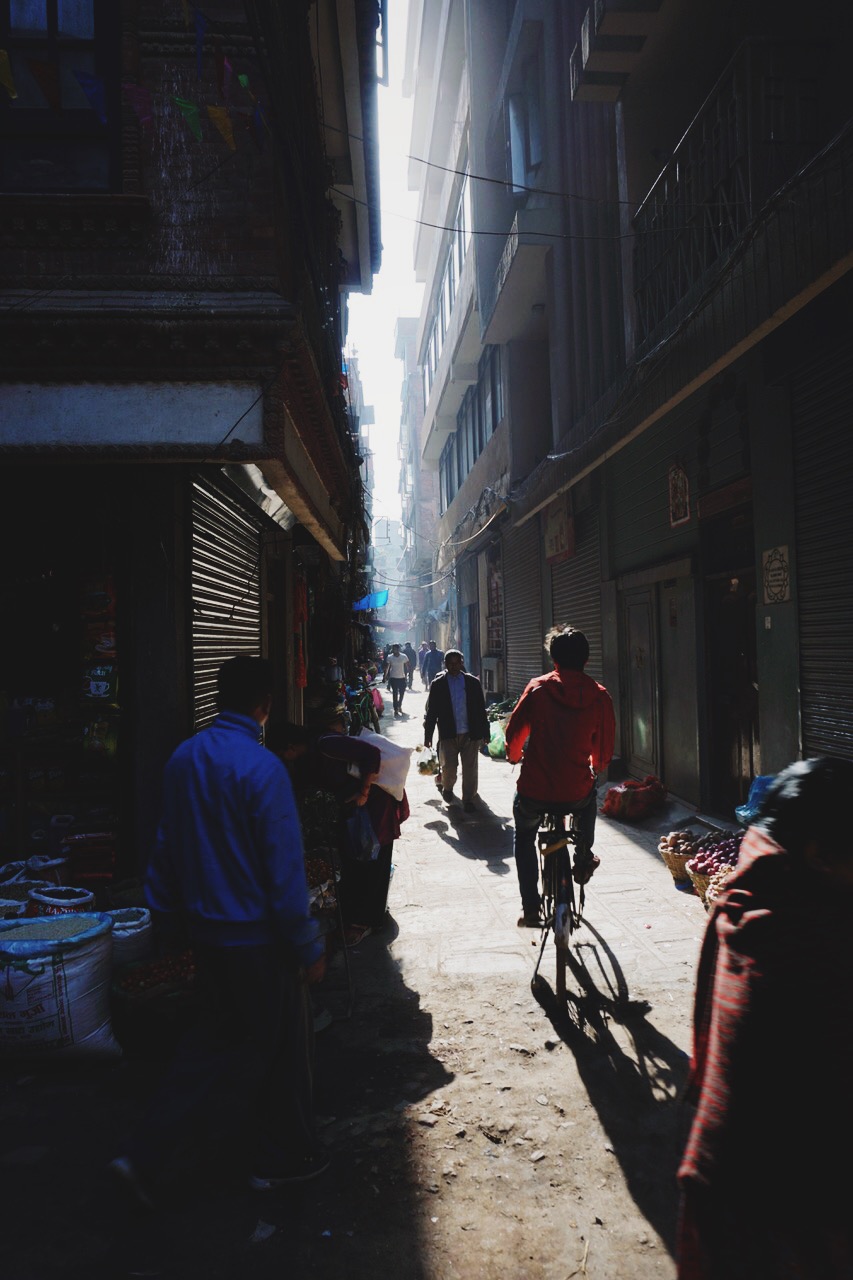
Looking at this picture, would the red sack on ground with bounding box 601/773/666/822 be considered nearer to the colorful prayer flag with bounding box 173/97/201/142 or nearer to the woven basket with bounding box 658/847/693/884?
the woven basket with bounding box 658/847/693/884

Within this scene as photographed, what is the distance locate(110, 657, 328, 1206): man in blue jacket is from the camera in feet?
9.68

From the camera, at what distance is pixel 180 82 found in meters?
5.30

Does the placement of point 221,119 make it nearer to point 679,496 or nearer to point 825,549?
point 825,549

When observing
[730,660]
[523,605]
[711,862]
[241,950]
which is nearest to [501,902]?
[711,862]

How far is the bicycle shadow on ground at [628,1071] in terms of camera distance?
3.08 metres

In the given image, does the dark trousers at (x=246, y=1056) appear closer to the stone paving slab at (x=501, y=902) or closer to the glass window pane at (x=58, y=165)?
the stone paving slab at (x=501, y=902)

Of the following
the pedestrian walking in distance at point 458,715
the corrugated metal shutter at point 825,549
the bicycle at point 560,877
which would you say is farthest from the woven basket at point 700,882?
the pedestrian walking in distance at point 458,715

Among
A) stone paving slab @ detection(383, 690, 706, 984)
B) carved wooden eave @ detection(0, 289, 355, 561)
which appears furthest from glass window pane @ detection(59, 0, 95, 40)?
stone paving slab @ detection(383, 690, 706, 984)

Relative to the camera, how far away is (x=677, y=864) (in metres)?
6.70

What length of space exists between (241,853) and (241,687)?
647 millimetres

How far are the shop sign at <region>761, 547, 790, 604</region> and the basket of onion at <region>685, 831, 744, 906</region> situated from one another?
2078mm

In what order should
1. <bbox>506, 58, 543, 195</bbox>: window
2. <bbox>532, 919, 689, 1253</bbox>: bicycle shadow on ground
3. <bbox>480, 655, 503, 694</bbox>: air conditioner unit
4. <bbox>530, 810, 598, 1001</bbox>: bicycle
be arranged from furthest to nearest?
<bbox>480, 655, 503, 694</bbox>: air conditioner unit → <bbox>506, 58, 543, 195</bbox>: window → <bbox>530, 810, 598, 1001</bbox>: bicycle → <bbox>532, 919, 689, 1253</bbox>: bicycle shadow on ground

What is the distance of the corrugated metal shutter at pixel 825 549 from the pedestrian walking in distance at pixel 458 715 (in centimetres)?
402

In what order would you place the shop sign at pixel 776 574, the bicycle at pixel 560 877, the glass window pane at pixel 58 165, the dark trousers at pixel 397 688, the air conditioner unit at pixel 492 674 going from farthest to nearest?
the dark trousers at pixel 397 688 → the air conditioner unit at pixel 492 674 → the shop sign at pixel 776 574 → the glass window pane at pixel 58 165 → the bicycle at pixel 560 877
